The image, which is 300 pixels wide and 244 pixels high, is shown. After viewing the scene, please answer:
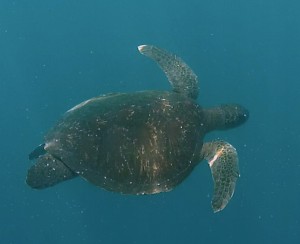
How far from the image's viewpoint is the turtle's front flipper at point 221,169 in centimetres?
580

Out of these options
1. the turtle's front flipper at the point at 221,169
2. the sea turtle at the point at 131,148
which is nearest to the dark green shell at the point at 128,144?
the sea turtle at the point at 131,148

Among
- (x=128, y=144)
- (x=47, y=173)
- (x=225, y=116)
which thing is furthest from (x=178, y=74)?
(x=47, y=173)

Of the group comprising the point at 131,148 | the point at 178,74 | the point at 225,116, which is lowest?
the point at 225,116

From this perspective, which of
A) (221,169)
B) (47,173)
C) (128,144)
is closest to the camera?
(128,144)

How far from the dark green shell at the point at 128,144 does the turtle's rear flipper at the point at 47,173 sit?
0.14m

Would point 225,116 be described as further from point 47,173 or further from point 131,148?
point 47,173

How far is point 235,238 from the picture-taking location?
11.4m

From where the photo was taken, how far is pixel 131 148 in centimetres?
569

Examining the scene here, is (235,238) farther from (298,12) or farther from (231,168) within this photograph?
(298,12)

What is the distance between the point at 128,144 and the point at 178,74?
247 cm

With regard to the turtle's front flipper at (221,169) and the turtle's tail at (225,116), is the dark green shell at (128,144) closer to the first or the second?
the turtle's front flipper at (221,169)

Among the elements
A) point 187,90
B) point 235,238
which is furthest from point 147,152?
point 235,238

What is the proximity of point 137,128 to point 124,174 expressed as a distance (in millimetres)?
677

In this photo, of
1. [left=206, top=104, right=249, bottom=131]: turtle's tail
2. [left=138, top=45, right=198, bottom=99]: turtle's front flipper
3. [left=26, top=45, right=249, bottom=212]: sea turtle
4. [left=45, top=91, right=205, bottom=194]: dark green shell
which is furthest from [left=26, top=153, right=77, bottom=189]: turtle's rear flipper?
[left=138, top=45, right=198, bottom=99]: turtle's front flipper
